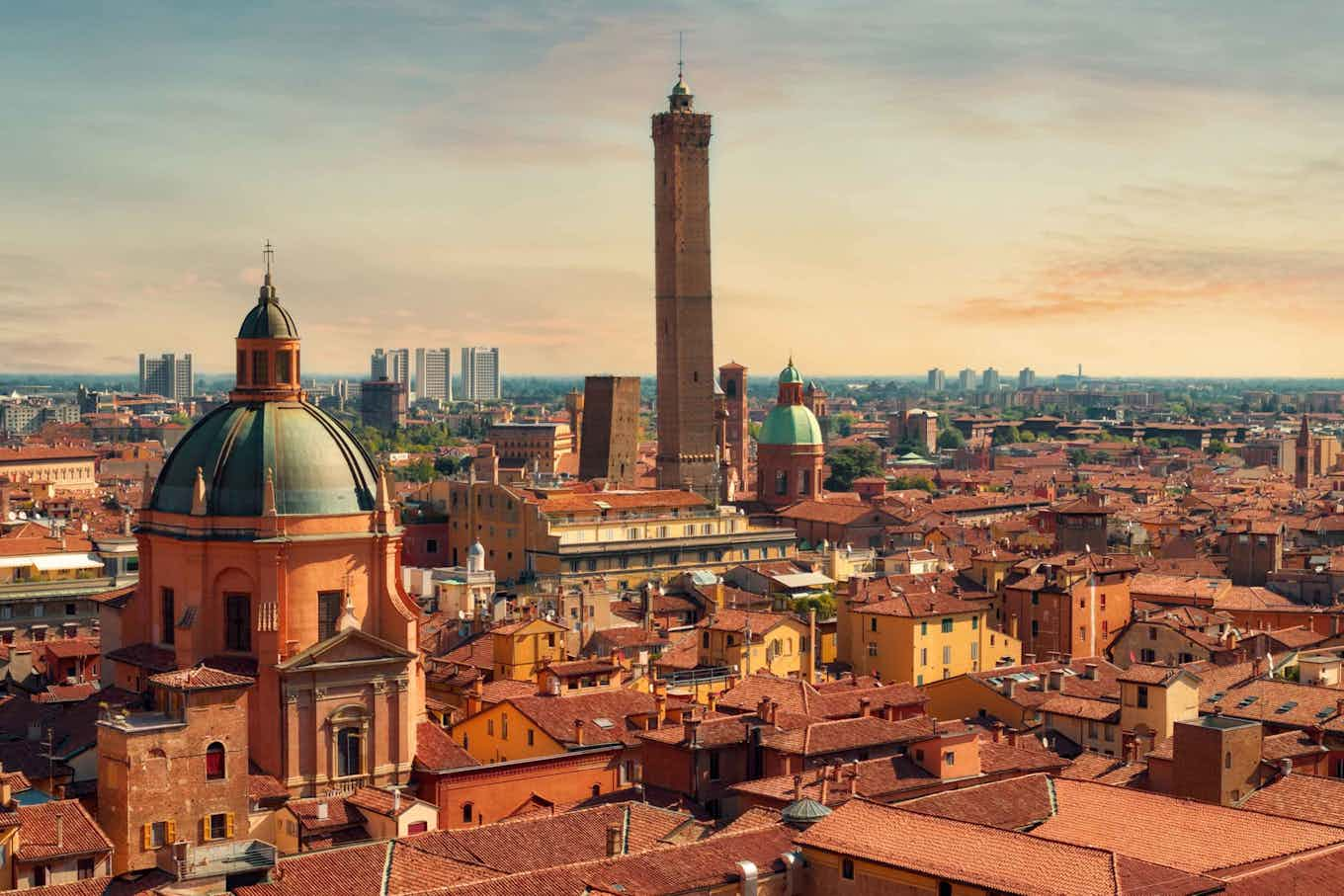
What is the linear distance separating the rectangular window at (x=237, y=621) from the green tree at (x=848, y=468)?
106 metres

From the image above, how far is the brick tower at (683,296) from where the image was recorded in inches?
3942

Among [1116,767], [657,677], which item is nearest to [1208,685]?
[1116,767]

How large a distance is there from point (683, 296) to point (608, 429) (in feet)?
46.7

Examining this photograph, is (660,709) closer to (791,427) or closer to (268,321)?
(268,321)

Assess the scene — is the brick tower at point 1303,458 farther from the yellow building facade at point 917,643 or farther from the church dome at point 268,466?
the church dome at point 268,466

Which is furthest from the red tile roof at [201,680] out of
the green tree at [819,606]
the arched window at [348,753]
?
the green tree at [819,606]

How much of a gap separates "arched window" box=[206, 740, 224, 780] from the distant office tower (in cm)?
7784

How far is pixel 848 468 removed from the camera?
474ft

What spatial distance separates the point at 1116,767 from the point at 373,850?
49.6 ft

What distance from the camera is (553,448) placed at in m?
169

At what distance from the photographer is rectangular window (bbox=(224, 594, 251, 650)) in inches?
1464

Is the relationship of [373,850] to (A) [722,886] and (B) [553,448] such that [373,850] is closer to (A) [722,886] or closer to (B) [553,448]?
(A) [722,886]

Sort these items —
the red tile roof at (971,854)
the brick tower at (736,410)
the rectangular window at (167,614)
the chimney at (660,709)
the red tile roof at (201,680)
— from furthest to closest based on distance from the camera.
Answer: the brick tower at (736,410), the chimney at (660,709), the rectangular window at (167,614), the red tile roof at (201,680), the red tile roof at (971,854)

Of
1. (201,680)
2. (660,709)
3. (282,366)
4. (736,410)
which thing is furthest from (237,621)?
(736,410)
